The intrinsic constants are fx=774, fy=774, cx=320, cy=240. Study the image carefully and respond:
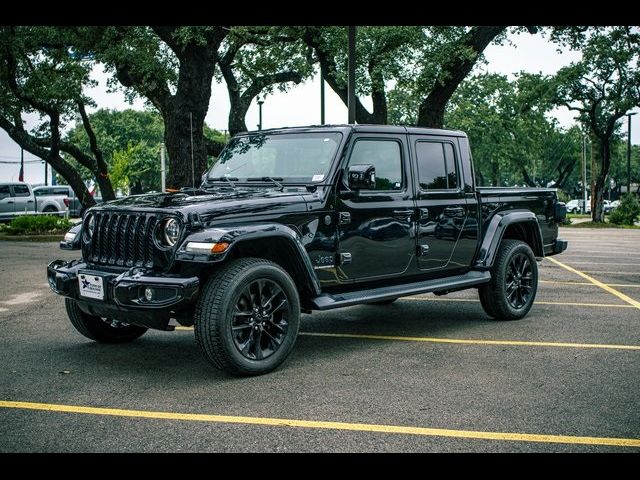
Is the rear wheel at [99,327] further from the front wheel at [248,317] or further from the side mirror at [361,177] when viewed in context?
the side mirror at [361,177]

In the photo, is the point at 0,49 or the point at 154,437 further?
the point at 0,49

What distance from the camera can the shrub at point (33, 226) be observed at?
21578 mm

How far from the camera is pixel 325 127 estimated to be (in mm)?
7098

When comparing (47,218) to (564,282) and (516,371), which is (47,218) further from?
(516,371)

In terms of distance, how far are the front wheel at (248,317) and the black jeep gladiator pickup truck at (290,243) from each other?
10 millimetres

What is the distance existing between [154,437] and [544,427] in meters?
2.30

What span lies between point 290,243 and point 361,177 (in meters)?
0.93

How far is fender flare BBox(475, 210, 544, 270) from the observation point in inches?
319

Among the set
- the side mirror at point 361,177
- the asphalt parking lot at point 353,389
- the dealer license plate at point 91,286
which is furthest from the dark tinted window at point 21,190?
the side mirror at point 361,177

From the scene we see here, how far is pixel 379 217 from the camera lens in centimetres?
696

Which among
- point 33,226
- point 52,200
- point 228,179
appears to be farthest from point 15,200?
point 228,179

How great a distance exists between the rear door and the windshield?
25784mm

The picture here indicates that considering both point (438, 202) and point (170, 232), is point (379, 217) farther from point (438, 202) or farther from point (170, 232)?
point (170, 232)
